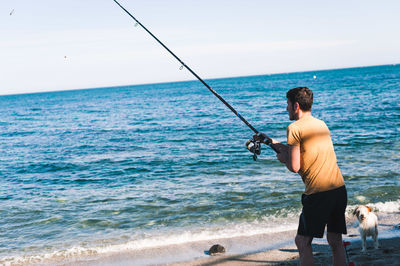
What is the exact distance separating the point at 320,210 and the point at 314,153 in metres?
0.48

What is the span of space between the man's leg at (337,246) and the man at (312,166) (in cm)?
18

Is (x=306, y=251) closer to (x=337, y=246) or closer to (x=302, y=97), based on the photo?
(x=337, y=246)

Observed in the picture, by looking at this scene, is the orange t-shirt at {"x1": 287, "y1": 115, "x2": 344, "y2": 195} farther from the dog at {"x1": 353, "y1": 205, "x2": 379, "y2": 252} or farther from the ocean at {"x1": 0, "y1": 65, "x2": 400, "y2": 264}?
the ocean at {"x1": 0, "y1": 65, "x2": 400, "y2": 264}

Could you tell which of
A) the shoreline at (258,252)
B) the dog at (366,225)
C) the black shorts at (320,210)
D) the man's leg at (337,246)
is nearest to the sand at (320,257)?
the shoreline at (258,252)

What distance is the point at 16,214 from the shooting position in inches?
333

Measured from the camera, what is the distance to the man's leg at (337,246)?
324cm

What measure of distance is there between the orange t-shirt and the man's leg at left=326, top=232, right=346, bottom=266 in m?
0.49

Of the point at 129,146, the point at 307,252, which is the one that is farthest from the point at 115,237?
the point at 129,146

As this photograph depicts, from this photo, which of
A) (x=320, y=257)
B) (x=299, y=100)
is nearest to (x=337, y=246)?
(x=299, y=100)

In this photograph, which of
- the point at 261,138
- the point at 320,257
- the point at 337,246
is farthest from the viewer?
the point at 320,257

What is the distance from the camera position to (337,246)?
3.26 m

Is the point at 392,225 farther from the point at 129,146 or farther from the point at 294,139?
the point at 129,146

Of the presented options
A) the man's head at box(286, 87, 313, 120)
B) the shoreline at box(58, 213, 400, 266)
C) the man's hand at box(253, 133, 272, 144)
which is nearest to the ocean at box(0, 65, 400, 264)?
the shoreline at box(58, 213, 400, 266)

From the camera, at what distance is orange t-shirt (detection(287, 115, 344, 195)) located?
2990mm
